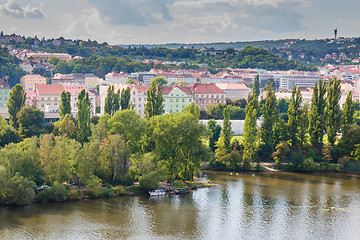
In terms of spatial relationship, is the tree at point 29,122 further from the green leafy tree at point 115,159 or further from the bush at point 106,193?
the bush at point 106,193

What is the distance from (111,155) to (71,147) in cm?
328

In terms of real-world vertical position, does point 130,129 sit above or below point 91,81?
below

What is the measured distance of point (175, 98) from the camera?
268ft

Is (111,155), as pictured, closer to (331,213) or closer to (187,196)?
(187,196)

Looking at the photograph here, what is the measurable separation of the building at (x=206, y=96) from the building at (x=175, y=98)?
4.88m

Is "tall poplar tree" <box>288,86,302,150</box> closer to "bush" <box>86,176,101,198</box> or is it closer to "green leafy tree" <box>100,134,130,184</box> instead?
"green leafy tree" <box>100,134,130,184</box>

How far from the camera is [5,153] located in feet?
128

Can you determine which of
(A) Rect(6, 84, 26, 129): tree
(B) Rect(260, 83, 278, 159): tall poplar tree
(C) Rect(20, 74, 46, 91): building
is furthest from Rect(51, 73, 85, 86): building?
(B) Rect(260, 83, 278, 159): tall poplar tree

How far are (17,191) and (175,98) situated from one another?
46.8 metres

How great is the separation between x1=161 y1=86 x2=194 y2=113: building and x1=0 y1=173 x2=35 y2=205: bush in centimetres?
4472

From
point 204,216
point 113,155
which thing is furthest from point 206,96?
point 204,216

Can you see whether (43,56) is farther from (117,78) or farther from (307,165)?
(307,165)

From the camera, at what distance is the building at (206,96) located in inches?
3472

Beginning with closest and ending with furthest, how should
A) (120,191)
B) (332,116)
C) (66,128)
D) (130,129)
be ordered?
(120,191) → (130,129) → (66,128) → (332,116)
